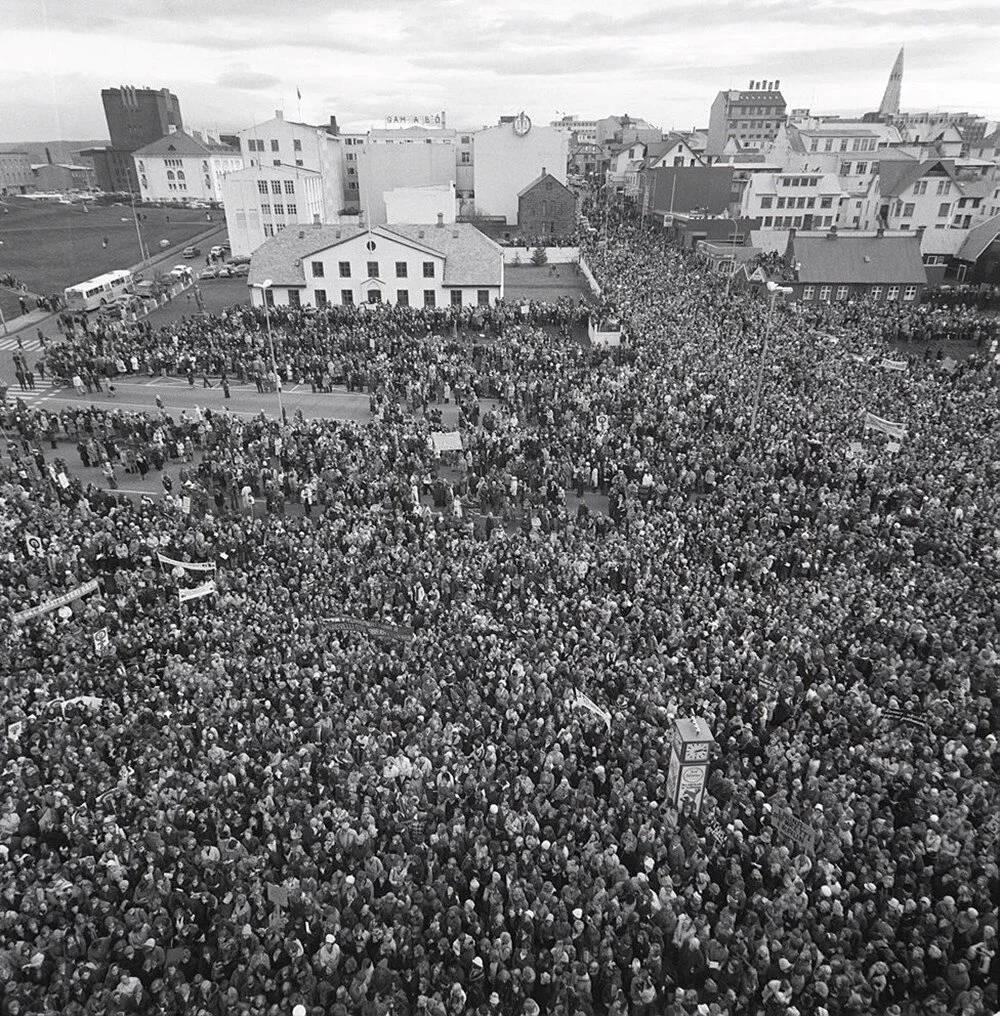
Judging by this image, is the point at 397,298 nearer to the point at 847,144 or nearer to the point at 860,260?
the point at 860,260

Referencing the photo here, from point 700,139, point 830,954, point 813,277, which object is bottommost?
point 830,954

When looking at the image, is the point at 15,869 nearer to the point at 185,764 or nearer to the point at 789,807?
the point at 185,764

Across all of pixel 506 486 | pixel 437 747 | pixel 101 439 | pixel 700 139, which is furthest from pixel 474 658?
pixel 700 139

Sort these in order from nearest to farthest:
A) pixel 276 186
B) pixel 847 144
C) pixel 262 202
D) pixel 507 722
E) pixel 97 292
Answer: pixel 507 722
pixel 97 292
pixel 276 186
pixel 262 202
pixel 847 144

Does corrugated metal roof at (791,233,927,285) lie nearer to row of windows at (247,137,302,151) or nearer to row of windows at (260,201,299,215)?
row of windows at (260,201,299,215)

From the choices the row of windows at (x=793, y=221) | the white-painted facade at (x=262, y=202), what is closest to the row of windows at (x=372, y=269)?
the white-painted facade at (x=262, y=202)

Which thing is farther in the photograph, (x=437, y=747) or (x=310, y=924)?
(x=437, y=747)

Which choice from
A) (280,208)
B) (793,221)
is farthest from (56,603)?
(793,221)
